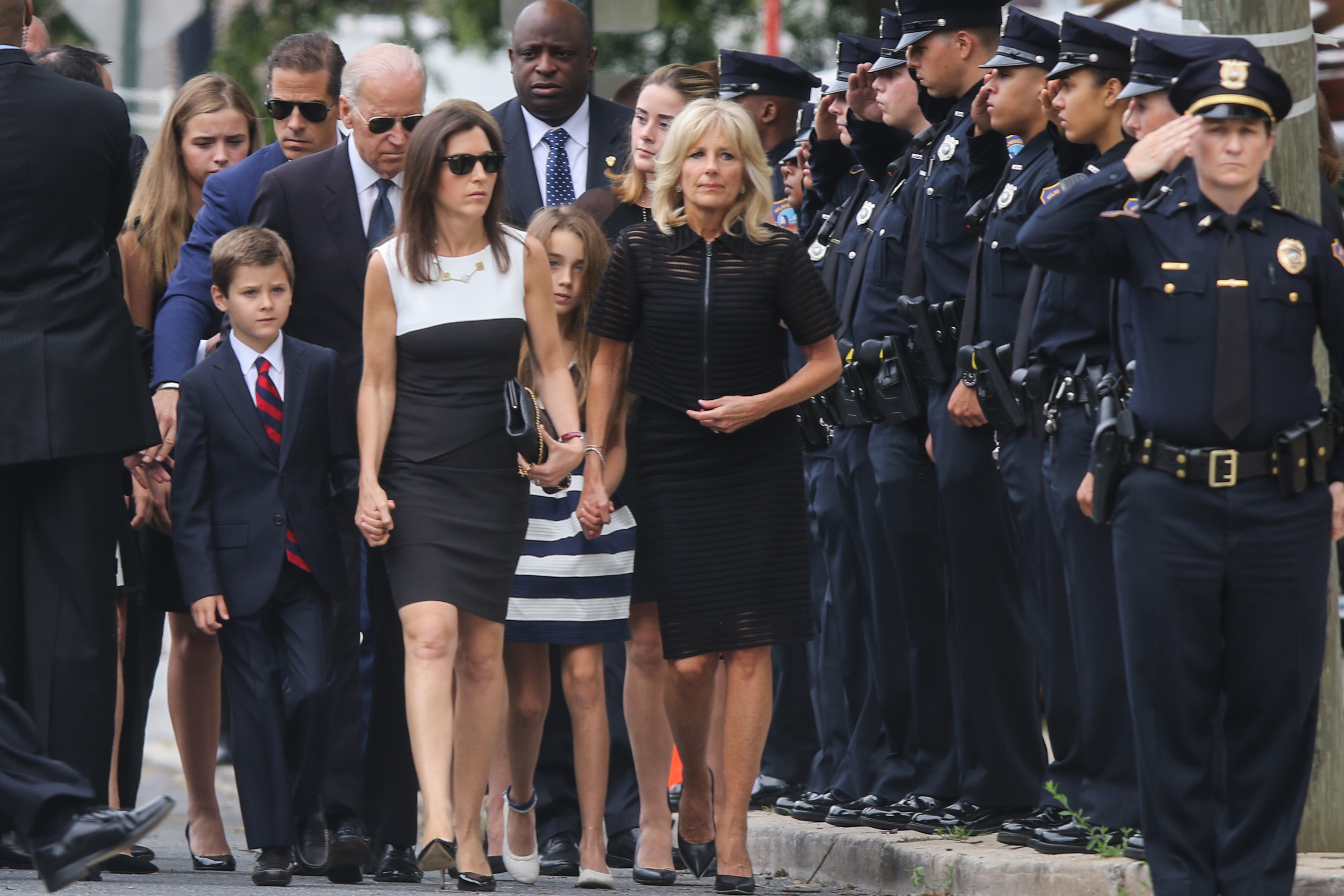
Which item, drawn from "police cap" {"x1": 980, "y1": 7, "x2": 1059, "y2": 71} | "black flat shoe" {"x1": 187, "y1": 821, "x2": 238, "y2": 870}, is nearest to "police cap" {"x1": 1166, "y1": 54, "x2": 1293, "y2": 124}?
"police cap" {"x1": 980, "y1": 7, "x2": 1059, "y2": 71}

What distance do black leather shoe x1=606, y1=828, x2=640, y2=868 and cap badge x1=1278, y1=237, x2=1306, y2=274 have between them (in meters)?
3.15

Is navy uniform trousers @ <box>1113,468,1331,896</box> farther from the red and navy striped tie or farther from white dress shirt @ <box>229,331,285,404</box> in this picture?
white dress shirt @ <box>229,331,285,404</box>

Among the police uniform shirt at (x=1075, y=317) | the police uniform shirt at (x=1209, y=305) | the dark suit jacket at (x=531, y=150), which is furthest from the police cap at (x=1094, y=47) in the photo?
the dark suit jacket at (x=531, y=150)

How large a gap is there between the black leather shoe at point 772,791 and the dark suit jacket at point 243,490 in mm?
2194

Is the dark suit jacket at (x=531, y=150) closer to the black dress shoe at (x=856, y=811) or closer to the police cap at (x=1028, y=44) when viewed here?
the police cap at (x=1028, y=44)

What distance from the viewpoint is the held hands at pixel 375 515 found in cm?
625

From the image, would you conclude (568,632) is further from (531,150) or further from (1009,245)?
(531,150)

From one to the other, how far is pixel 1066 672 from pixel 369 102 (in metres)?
2.85

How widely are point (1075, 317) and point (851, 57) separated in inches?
88.7

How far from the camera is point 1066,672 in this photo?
21.0 feet

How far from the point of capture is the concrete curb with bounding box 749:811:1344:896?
578cm

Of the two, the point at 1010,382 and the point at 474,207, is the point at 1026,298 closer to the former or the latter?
the point at 1010,382

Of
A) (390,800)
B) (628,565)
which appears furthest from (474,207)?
(390,800)

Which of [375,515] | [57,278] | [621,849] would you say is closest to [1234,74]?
[375,515]
